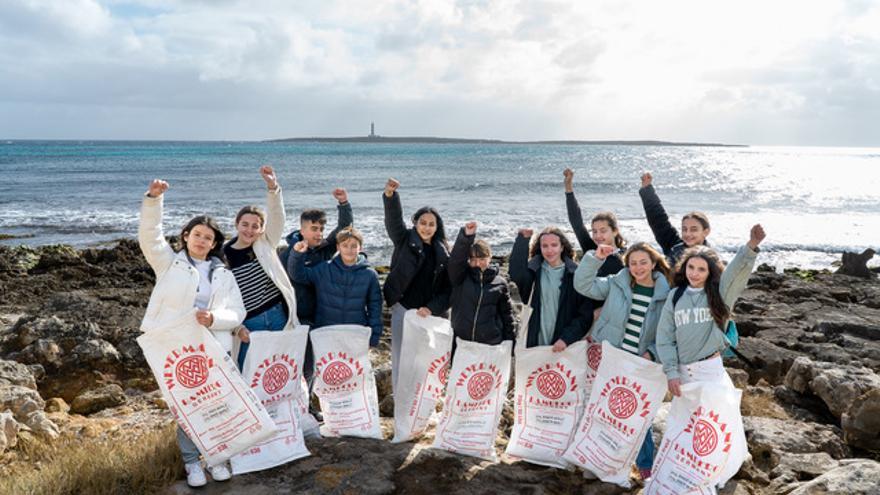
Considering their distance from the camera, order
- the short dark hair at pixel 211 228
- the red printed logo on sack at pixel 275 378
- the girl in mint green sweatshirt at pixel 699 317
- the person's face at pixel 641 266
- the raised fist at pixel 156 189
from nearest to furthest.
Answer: the raised fist at pixel 156 189
the girl in mint green sweatshirt at pixel 699 317
the short dark hair at pixel 211 228
the person's face at pixel 641 266
the red printed logo on sack at pixel 275 378

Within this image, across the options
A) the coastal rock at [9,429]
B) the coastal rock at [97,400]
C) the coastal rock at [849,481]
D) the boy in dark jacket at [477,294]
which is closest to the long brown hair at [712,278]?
the coastal rock at [849,481]

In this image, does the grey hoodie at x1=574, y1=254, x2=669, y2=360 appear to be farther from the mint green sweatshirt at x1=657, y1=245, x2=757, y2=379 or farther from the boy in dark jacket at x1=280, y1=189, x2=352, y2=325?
the boy in dark jacket at x1=280, y1=189, x2=352, y2=325

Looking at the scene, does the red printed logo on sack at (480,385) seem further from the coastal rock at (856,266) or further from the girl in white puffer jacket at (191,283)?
the coastal rock at (856,266)

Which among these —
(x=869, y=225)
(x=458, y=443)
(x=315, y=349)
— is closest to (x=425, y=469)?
(x=458, y=443)

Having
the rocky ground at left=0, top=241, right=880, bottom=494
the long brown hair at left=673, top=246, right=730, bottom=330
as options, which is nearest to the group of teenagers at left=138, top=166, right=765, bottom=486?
the long brown hair at left=673, top=246, right=730, bottom=330

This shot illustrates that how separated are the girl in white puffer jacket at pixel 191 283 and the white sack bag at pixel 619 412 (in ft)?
8.99

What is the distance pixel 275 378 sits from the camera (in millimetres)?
5352

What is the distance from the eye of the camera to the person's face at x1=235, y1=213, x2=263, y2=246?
5320mm

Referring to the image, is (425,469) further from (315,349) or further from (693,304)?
(693,304)

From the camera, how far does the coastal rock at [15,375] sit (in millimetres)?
6895

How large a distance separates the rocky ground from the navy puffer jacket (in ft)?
3.39

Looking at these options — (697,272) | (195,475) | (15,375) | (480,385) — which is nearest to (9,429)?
(15,375)

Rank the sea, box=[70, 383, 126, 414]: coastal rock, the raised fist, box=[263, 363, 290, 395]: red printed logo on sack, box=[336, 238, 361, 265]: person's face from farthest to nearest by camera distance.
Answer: the sea, box=[70, 383, 126, 414]: coastal rock, box=[336, 238, 361, 265]: person's face, box=[263, 363, 290, 395]: red printed logo on sack, the raised fist

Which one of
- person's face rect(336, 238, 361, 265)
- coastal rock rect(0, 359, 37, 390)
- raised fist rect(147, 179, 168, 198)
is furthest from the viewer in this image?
coastal rock rect(0, 359, 37, 390)
